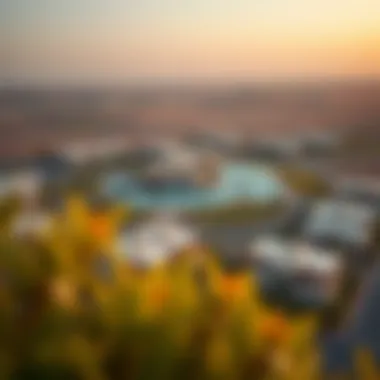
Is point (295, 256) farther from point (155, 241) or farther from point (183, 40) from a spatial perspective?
point (183, 40)

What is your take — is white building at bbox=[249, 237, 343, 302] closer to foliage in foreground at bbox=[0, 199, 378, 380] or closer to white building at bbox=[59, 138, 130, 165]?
foliage in foreground at bbox=[0, 199, 378, 380]

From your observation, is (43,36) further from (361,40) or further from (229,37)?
(361,40)

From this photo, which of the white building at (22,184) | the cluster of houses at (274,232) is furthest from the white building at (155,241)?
the white building at (22,184)

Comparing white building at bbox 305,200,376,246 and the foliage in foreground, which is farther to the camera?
white building at bbox 305,200,376,246

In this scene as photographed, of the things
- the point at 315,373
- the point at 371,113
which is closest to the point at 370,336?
the point at 315,373

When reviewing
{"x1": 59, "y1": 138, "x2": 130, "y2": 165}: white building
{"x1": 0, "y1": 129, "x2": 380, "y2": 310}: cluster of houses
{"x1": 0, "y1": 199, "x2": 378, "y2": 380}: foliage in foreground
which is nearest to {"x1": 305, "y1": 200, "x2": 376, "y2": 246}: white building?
{"x1": 0, "y1": 129, "x2": 380, "y2": 310}: cluster of houses
